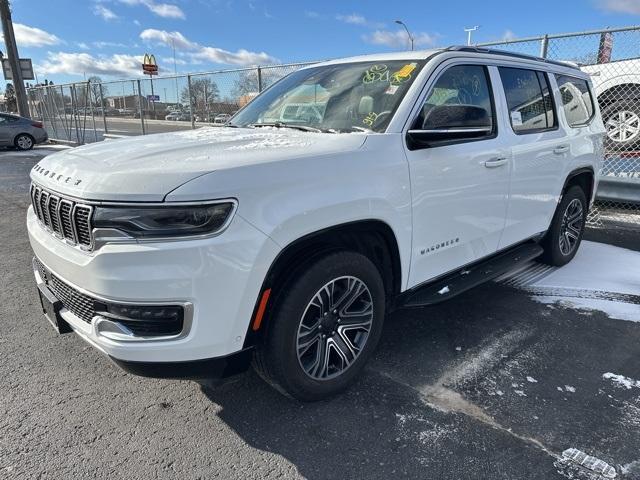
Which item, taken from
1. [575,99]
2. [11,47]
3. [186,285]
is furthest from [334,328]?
[11,47]

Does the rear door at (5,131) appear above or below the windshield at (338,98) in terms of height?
below

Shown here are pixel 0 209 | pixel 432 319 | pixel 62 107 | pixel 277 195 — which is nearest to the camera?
pixel 277 195

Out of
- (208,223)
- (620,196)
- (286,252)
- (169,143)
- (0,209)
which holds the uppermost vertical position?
(169,143)

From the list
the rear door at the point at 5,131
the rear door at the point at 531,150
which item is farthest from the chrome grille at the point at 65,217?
the rear door at the point at 5,131

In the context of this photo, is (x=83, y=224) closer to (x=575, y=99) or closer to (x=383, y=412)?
(x=383, y=412)

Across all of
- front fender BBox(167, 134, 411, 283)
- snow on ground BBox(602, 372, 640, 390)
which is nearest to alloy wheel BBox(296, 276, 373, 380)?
front fender BBox(167, 134, 411, 283)

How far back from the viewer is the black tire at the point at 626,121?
7.24 metres

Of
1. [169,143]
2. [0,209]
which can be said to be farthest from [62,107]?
[169,143]

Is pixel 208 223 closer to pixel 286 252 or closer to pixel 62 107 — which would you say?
pixel 286 252

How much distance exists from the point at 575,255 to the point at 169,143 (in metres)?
4.61

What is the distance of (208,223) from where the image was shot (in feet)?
6.84

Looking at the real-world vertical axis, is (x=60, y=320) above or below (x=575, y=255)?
above

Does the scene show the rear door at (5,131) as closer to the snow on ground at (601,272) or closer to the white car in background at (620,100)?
the white car in background at (620,100)

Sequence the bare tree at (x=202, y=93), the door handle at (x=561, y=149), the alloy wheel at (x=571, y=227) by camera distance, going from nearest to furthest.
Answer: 1. the door handle at (x=561, y=149)
2. the alloy wheel at (x=571, y=227)
3. the bare tree at (x=202, y=93)
